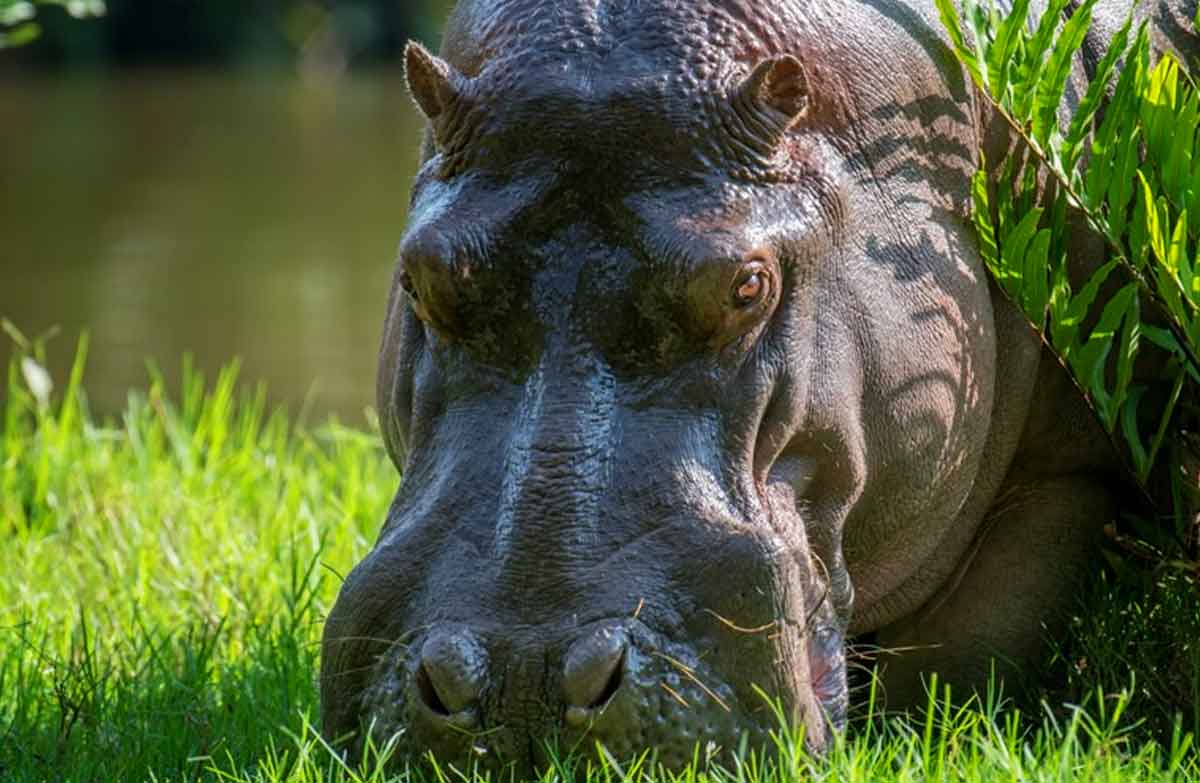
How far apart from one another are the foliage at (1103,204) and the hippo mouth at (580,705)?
975mm

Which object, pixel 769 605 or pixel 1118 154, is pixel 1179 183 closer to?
pixel 1118 154

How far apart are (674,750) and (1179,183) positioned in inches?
53.5

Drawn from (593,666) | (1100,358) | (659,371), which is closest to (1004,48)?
(1100,358)

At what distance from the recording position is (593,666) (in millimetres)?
3172

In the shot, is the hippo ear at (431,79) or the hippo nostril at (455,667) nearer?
the hippo nostril at (455,667)

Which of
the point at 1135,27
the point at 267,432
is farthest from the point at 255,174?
the point at 1135,27

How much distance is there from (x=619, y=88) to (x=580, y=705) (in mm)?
962

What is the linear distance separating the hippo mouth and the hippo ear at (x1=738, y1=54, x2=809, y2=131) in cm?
85

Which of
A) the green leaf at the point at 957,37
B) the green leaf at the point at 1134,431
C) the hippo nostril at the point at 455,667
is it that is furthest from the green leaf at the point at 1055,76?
the hippo nostril at the point at 455,667

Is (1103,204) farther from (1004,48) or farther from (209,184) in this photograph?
(209,184)

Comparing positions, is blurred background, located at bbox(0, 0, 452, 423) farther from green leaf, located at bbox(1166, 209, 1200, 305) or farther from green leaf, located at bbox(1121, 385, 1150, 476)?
green leaf, located at bbox(1166, 209, 1200, 305)

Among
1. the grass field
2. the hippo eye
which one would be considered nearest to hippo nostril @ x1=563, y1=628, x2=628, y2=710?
the grass field

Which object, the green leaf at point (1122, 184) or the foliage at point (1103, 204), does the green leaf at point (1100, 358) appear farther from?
the green leaf at point (1122, 184)

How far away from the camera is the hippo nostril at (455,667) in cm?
321
